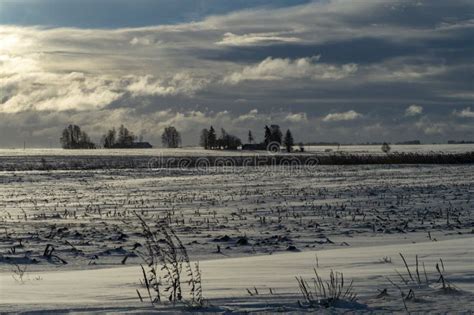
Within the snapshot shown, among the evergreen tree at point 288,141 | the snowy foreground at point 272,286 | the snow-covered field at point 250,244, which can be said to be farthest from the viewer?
the evergreen tree at point 288,141

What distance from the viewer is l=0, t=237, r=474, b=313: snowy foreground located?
4.70 metres

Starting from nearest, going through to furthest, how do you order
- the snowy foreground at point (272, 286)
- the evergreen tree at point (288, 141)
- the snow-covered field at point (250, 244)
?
the snowy foreground at point (272, 286)
the snow-covered field at point (250, 244)
the evergreen tree at point (288, 141)

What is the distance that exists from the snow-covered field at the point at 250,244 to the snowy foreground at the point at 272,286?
1cm

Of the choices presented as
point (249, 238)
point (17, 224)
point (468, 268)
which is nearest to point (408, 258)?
point (468, 268)

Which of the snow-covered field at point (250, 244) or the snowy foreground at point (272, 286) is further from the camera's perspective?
the snow-covered field at point (250, 244)

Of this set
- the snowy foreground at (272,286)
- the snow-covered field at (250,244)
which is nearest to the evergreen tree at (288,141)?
the snow-covered field at (250,244)

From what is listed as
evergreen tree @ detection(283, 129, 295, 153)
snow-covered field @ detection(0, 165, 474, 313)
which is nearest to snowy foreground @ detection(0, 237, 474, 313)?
snow-covered field @ detection(0, 165, 474, 313)

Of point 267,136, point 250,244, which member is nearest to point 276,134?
point 267,136

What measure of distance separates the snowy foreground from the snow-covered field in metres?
0.01

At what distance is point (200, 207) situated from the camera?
19188 millimetres

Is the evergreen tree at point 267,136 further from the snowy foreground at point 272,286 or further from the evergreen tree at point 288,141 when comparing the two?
the snowy foreground at point 272,286

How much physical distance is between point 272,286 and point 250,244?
5751mm

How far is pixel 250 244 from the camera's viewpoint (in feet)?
37.2

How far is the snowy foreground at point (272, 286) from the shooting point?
4.70 metres
